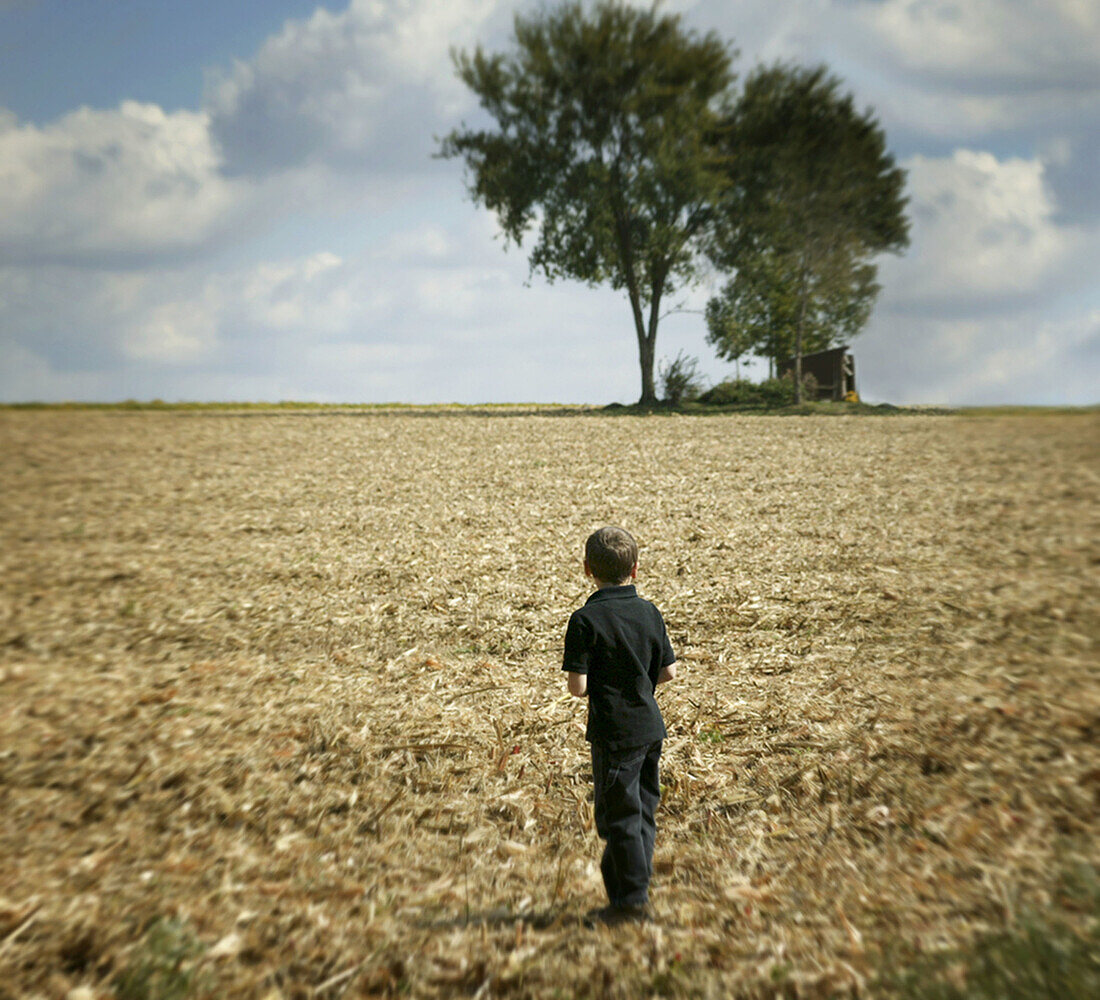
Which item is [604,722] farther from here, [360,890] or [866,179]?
[866,179]

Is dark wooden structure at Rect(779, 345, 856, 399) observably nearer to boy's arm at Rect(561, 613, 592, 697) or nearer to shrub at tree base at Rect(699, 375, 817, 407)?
shrub at tree base at Rect(699, 375, 817, 407)

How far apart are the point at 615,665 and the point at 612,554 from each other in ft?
1.60

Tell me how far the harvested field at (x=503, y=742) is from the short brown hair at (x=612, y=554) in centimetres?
162

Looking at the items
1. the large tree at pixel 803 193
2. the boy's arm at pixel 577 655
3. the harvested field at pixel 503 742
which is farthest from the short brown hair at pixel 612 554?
the large tree at pixel 803 193

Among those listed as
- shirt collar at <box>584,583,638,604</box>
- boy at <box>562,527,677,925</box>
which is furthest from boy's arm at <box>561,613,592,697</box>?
shirt collar at <box>584,583,638,604</box>

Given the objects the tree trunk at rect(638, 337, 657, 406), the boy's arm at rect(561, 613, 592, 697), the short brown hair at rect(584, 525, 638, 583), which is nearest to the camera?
the boy's arm at rect(561, 613, 592, 697)

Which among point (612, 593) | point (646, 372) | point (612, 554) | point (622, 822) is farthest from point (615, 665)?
point (646, 372)

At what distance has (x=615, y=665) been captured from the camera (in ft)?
10.5

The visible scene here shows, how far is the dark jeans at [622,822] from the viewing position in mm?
3199

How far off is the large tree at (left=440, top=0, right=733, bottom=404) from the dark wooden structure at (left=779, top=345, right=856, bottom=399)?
32.1 ft

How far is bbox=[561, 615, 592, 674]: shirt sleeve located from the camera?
3146 mm

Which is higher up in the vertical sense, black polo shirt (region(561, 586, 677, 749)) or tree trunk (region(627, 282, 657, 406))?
tree trunk (region(627, 282, 657, 406))

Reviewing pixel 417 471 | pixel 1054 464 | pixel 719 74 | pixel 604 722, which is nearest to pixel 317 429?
pixel 417 471

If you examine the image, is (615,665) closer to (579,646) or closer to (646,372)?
(579,646)
